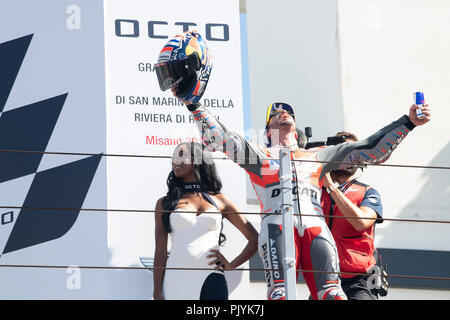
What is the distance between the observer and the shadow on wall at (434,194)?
7652 mm

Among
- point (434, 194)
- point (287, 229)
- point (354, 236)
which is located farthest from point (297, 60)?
point (287, 229)

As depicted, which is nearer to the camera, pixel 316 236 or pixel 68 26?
pixel 316 236

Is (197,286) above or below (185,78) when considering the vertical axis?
below

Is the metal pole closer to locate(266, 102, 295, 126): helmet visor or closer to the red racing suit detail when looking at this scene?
the red racing suit detail

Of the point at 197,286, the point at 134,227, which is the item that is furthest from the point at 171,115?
the point at 197,286

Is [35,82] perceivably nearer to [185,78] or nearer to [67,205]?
[67,205]

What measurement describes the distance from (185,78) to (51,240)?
1406mm

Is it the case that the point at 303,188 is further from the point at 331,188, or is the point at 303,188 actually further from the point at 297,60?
the point at 297,60

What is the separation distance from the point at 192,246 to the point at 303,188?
773mm

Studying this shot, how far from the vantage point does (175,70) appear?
15.1ft

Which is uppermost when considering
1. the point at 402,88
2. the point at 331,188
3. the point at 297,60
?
the point at 297,60

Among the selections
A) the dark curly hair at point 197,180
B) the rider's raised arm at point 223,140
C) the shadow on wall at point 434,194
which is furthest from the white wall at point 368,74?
the rider's raised arm at point 223,140

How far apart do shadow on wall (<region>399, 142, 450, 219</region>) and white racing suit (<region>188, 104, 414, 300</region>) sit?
2.95m

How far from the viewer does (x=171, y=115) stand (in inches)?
229
